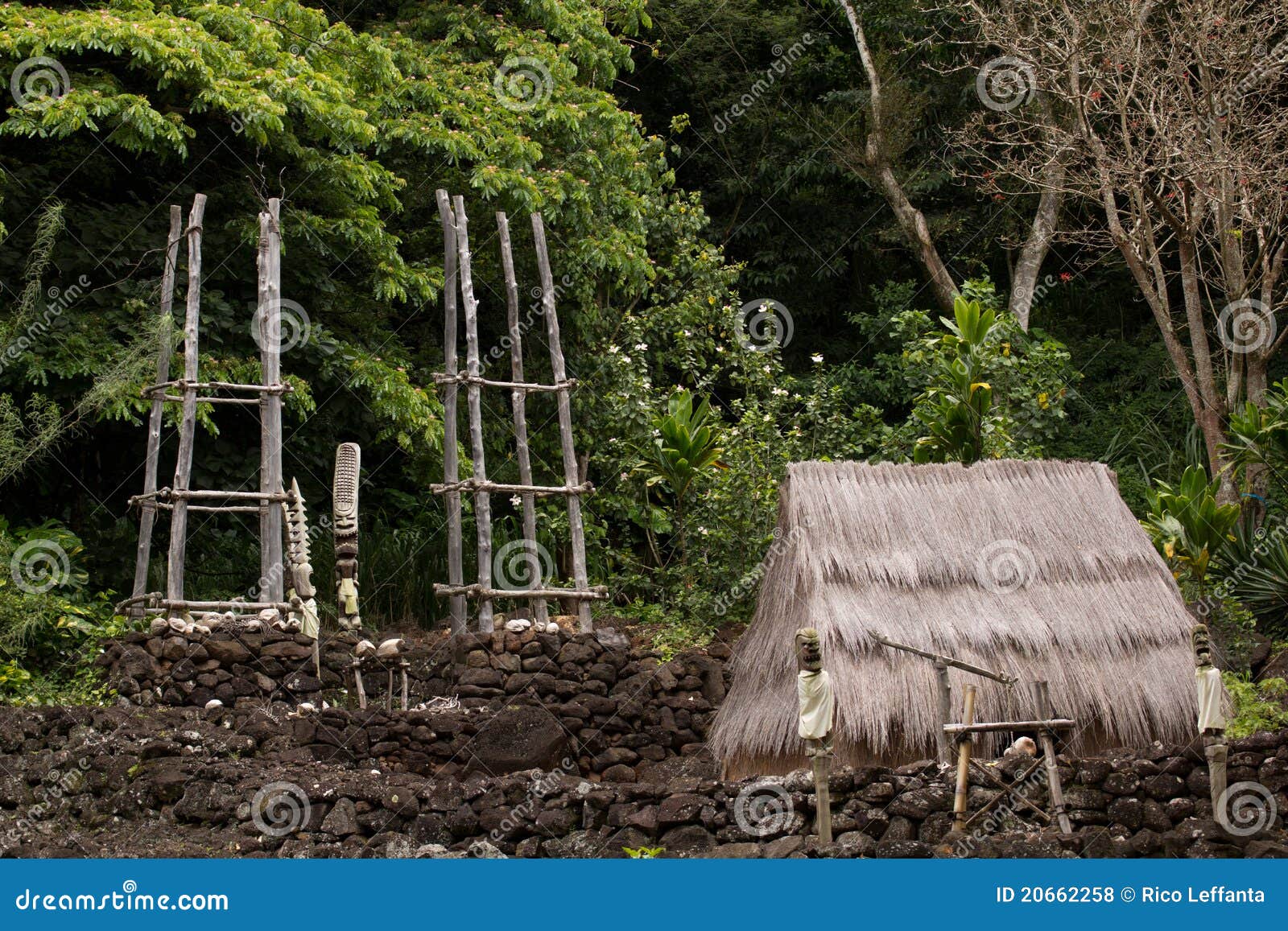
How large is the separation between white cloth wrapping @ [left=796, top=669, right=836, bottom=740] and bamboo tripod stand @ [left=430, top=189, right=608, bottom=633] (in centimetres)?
403

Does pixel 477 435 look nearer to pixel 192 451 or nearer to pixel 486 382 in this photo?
pixel 486 382

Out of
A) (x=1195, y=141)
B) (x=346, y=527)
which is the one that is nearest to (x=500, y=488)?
(x=346, y=527)

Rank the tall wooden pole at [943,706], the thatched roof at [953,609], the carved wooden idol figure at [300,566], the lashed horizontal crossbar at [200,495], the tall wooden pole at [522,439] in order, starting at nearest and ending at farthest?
the tall wooden pole at [943,706]
the thatched roof at [953,609]
the carved wooden idol figure at [300,566]
the lashed horizontal crossbar at [200,495]
the tall wooden pole at [522,439]

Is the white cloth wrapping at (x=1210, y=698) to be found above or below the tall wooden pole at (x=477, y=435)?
below

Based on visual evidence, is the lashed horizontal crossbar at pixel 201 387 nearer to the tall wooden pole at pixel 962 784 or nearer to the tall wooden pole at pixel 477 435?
the tall wooden pole at pixel 477 435

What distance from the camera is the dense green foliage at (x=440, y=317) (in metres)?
11.1

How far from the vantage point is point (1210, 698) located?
680 centimetres

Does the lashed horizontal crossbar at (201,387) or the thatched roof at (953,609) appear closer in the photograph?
the thatched roof at (953,609)

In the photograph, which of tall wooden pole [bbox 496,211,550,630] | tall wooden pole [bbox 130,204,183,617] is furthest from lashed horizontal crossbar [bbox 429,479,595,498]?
tall wooden pole [bbox 130,204,183,617]

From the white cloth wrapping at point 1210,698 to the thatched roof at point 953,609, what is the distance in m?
1.08

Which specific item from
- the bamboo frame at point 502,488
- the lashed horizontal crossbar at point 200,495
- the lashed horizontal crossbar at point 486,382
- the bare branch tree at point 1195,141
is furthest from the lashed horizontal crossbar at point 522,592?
the bare branch tree at point 1195,141

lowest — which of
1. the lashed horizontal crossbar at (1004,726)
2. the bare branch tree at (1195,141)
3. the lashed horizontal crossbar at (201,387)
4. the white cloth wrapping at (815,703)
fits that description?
the lashed horizontal crossbar at (1004,726)

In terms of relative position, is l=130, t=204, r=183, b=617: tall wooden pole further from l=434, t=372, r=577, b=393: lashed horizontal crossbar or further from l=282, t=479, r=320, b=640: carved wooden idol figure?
l=434, t=372, r=577, b=393: lashed horizontal crossbar

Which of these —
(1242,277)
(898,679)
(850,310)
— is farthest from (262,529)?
(850,310)
